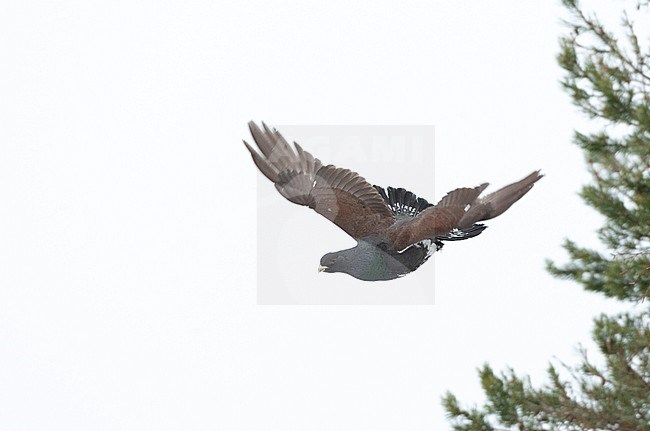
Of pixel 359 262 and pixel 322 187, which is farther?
pixel 322 187

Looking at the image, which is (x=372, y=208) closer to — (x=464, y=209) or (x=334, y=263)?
(x=334, y=263)

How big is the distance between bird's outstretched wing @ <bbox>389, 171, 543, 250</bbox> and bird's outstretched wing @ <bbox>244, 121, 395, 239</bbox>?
2.21 feet

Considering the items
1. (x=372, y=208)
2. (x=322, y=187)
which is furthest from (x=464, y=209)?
(x=322, y=187)

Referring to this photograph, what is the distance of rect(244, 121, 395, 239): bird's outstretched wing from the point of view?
8.67 metres

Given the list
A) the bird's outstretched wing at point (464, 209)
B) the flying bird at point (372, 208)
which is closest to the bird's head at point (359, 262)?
the flying bird at point (372, 208)

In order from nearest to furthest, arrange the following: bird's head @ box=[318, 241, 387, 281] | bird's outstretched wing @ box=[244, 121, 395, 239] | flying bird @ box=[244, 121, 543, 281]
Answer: flying bird @ box=[244, 121, 543, 281] → bird's head @ box=[318, 241, 387, 281] → bird's outstretched wing @ box=[244, 121, 395, 239]

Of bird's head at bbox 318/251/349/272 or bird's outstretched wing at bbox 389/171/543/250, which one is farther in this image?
bird's head at bbox 318/251/349/272

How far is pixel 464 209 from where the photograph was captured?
7.92 metres

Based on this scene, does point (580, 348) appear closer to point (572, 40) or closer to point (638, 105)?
point (638, 105)

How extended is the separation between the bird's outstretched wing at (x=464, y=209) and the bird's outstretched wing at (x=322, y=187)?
26.5 inches

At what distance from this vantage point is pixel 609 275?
9.08m

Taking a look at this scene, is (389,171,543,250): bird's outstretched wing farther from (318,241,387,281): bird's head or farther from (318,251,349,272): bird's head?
(318,251,349,272): bird's head

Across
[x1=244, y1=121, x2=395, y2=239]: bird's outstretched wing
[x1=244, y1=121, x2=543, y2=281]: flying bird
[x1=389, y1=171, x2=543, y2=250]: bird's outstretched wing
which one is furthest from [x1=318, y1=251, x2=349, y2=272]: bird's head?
[x1=389, y1=171, x2=543, y2=250]: bird's outstretched wing

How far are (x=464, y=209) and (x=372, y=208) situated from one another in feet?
3.43
